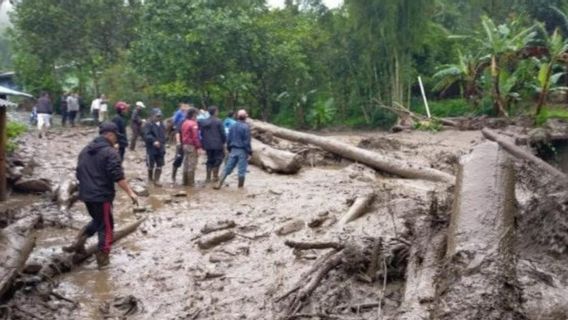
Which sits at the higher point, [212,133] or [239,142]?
[212,133]

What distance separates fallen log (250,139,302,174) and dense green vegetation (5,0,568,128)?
7.64 meters

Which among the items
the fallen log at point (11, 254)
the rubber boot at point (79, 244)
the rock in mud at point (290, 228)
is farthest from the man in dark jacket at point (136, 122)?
the fallen log at point (11, 254)

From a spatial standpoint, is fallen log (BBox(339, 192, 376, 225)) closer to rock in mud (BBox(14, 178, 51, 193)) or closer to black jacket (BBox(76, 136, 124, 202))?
black jacket (BBox(76, 136, 124, 202))

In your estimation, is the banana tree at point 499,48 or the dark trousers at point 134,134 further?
the banana tree at point 499,48

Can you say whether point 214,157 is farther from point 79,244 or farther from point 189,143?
point 79,244

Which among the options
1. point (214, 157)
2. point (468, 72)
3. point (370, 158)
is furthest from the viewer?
point (468, 72)

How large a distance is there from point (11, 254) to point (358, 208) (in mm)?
4376

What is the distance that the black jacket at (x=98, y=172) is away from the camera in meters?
7.06

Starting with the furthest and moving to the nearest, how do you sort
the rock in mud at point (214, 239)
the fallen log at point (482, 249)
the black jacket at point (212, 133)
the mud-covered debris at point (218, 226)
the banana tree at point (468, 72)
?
the banana tree at point (468, 72), the black jacket at point (212, 133), the mud-covered debris at point (218, 226), the rock in mud at point (214, 239), the fallen log at point (482, 249)

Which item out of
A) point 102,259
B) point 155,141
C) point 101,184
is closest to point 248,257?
point 102,259

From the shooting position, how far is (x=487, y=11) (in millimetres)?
32688

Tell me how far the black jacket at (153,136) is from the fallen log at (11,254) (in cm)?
555

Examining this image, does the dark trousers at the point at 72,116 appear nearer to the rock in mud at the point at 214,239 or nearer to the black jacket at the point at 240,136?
the black jacket at the point at 240,136

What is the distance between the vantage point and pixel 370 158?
14.2 metres
